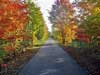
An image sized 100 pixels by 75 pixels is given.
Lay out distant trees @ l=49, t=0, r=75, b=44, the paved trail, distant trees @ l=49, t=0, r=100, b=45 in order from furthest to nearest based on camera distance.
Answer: distant trees @ l=49, t=0, r=75, b=44 → distant trees @ l=49, t=0, r=100, b=45 → the paved trail

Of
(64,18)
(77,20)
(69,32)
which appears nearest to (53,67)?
(77,20)

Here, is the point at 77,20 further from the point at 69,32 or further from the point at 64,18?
the point at 64,18

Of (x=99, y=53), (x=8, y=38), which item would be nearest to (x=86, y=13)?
(x=99, y=53)

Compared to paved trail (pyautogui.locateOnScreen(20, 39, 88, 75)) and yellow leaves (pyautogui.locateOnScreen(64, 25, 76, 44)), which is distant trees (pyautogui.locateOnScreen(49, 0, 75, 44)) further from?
paved trail (pyautogui.locateOnScreen(20, 39, 88, 75))

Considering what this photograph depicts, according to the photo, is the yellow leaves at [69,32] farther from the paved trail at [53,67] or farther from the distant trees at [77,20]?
the paved trail at [53,67]

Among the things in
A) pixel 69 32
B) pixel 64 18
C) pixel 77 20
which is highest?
pixel 64 18

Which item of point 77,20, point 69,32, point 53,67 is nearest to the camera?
point 53,67

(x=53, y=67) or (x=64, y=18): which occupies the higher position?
(x=64, y=18)

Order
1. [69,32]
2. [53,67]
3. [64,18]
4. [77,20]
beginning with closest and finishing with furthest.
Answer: [53,67]
[77,20]
[69,32]
[64,18]

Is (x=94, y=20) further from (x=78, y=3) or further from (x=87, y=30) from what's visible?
(x=78, y=3)

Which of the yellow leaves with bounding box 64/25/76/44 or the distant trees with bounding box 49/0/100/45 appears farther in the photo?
the yellow leaves with bounding box 64/25/76/44

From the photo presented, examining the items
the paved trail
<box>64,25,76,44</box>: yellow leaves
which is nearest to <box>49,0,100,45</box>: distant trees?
<box>64,25,76,44</box>: yellow leaves

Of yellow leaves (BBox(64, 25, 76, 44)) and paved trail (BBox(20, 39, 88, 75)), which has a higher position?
yellow leaves (BBox(64, 25, 76, 44))

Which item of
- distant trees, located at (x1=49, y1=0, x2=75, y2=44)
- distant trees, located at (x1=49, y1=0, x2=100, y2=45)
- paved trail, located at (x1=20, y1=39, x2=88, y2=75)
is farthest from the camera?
distant trees, located at (x1=49, y1=0, x2=75, y2=44)
